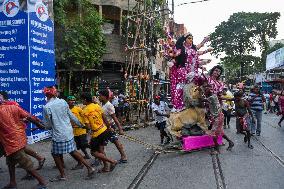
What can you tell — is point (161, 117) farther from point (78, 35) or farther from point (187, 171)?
point (78, 35)

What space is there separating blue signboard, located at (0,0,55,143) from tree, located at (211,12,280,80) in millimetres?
43779

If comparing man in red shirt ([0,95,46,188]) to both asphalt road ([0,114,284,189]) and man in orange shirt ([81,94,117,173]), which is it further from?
man in orange shirt ([81,94,117,173])

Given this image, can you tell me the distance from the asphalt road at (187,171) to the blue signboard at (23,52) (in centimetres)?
174

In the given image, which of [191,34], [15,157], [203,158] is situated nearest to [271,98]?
[191,34]

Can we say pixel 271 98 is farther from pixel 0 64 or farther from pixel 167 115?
pixel 0 64

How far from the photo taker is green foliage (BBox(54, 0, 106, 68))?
65.4 feet

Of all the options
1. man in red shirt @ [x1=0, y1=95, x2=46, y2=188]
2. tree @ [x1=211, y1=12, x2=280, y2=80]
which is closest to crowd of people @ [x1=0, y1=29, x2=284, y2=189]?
man in red shirt @ [x1=0, y1=95, x2=46, y2=188]

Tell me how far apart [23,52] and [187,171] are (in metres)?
6.25

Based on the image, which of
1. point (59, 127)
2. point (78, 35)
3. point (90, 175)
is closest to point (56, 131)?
point (59, 127)

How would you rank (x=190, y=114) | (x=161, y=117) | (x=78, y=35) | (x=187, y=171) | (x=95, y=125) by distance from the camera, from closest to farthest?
(x=95, y=125) < (x=187, y=171) < (x=190, y=114) < (x=161, y=117) < (x=78, y=35)

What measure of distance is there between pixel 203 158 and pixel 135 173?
2227mm

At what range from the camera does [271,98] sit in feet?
97.4

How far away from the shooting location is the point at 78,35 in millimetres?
20312

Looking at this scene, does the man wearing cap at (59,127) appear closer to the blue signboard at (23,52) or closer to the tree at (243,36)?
the blue signboard at (23,52)
